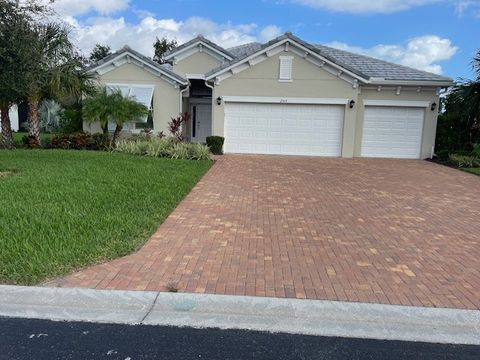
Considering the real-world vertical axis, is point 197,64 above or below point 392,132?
above

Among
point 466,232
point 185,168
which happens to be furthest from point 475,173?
point 185,168

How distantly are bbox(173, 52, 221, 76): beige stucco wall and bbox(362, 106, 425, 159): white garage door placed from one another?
865 cm

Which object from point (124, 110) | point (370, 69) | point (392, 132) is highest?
point (370, 69)

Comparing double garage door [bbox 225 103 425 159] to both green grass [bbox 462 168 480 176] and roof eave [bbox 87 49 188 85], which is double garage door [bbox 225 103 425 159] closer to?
roof eave [bbox 87 49 188 85]

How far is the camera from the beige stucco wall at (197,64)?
21547mm

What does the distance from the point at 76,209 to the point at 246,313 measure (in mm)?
4137

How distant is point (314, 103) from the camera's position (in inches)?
690

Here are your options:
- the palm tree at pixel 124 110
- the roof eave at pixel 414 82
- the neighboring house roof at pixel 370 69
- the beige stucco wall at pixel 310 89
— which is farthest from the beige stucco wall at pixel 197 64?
the roof eave at pixel 414 82

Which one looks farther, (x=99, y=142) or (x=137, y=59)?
→ (x=137, y=59)

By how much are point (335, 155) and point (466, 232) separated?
37.5 ft

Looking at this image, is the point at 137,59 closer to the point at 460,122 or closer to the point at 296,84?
the point at 296,84

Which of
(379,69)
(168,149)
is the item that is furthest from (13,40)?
(379,69)

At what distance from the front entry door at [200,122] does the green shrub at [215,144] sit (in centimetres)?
595

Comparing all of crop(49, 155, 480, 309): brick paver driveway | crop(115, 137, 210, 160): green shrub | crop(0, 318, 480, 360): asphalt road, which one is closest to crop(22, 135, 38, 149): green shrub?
crop(115, 137, 210, 160): green shrub
